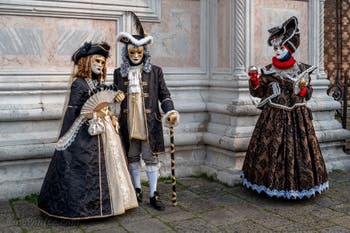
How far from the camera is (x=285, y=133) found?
4879 mm

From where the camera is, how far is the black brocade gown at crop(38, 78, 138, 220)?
4184 mm

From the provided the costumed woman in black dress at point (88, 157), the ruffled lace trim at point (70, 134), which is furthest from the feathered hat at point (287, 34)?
the ruffled lace trim at point (70, 134)

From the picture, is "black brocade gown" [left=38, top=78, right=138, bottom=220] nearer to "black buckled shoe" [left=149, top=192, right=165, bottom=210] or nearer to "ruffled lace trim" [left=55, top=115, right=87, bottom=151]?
"ruffled lace trim" [left=55, top=115, right=87, bottom=151]

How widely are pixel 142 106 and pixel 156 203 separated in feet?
3.11

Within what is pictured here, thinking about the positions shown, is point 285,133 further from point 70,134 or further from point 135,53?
point 70,134

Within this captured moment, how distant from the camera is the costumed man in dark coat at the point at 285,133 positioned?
481 centimetres

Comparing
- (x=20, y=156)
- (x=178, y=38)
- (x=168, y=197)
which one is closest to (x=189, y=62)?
(x=178, y=38)

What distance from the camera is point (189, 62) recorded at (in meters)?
6.16

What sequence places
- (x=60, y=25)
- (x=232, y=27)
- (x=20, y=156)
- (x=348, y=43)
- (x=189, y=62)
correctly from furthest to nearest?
(x=348, y=43) < (x=189, y=62) < (x=232, y=27) < (x=60, y=25) < (x=20, y=156)

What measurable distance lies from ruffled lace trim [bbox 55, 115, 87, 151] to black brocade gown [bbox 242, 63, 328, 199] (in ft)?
5.98

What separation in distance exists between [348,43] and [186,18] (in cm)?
854

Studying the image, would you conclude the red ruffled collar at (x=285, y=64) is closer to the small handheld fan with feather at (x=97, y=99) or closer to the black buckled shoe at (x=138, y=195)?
the small handheld fan with feather at (x=97, y=99)

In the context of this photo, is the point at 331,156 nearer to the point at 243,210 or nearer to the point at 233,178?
the point at 233,178

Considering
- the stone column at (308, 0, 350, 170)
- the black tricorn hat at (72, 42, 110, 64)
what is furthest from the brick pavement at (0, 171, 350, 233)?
the black tricorn hat at (72, 42, 110, 64)
